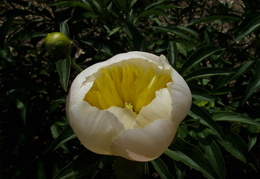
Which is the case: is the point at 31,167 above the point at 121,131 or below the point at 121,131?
below

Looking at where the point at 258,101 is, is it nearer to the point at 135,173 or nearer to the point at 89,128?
the point at 135,173

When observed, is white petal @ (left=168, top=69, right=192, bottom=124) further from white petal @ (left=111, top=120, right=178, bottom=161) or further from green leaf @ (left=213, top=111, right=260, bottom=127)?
green leaf @ (left=213, top=111, right=260, bottom=127)

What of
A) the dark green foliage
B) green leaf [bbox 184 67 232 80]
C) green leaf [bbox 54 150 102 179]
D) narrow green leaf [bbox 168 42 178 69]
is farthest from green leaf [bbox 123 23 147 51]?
green leaf [bbox 54 150 102 179]

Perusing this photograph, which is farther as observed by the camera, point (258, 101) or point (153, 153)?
point (258, 101)

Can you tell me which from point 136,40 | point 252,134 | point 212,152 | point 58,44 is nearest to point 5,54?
point 58,44

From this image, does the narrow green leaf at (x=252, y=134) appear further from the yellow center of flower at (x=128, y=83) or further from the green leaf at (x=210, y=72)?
the yellow center of flower at (x=128, y=83)

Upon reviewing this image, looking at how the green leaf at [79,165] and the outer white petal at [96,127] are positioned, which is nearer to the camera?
the outer white petal at [96,127]

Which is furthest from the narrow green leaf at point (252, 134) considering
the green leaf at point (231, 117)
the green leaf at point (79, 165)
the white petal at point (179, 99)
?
the green leaf at point (79, 165)

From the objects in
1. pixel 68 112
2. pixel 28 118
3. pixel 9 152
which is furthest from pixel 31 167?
pixel 68 112
